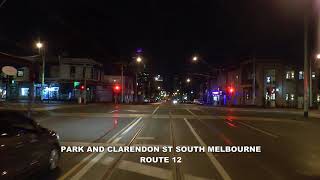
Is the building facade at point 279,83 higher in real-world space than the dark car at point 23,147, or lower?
higher

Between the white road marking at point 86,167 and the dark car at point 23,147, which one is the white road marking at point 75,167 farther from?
the dark car at point 23,147

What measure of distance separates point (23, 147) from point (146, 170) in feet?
10.1

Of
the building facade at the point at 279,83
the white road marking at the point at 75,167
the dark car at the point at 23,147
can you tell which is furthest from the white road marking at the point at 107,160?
the building facade at the point at 279,83

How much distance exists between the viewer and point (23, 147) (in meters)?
8.82

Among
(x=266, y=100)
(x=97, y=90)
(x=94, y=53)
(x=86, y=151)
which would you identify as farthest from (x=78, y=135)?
(x=94, y=53)

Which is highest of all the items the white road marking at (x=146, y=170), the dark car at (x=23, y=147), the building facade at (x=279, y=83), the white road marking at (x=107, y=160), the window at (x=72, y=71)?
the window at (x=72, y=71)

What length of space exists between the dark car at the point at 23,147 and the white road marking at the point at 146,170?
1.70 meters

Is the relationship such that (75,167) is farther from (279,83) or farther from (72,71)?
(72,71)

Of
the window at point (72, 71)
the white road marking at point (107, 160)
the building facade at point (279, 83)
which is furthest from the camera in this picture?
the window at point (72, 71)

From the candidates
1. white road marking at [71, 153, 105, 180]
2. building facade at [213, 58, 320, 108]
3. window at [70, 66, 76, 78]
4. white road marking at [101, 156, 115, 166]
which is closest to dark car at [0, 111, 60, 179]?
white road marking at [71, 153, 105, 180]

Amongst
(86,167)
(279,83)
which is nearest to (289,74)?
(279,83)

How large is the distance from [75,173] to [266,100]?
62.7m

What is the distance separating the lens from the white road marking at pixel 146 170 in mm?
10152

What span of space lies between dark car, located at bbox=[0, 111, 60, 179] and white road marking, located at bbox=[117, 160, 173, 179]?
5.56 ft
